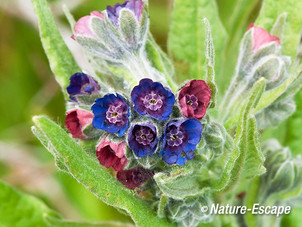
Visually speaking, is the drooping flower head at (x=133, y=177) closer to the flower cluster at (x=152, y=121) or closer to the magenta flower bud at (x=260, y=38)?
the flower cluster at (x=152, y=121)

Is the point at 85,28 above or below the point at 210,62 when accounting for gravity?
above

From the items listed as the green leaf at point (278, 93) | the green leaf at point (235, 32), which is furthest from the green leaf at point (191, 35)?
the green leaf at point (278, 93)

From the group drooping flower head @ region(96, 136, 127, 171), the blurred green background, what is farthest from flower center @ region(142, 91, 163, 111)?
the blurred green background

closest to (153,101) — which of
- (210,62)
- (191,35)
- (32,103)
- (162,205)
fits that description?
(210,62)

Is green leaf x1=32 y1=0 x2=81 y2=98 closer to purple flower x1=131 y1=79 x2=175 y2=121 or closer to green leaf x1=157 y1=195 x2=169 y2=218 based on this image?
purple flower x1=131 y1=79 x2=175 y2=121

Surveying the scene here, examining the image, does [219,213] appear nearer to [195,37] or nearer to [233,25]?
[195,37]

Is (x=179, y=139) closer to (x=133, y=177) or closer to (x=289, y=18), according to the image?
(x=133, y=177)

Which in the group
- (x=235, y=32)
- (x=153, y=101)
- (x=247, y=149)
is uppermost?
(x=153, y=101)
